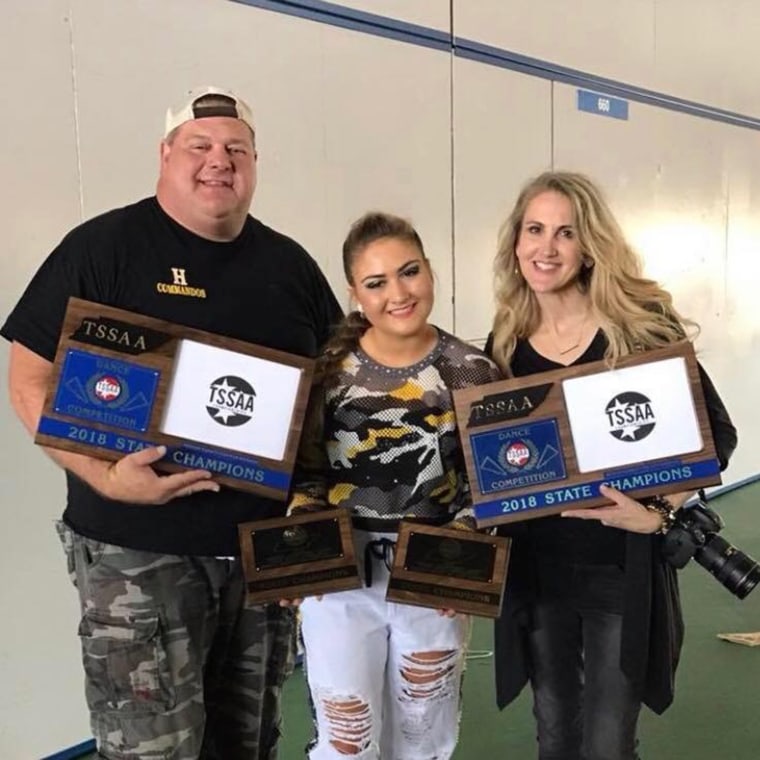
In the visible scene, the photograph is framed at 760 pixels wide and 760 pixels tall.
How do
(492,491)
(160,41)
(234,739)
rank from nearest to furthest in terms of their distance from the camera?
(492,491) < (234,739) < (160,41)

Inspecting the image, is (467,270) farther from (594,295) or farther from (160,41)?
(594,295)

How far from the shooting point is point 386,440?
5.24 ft

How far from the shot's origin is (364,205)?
3234mm

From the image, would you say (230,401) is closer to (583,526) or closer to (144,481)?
(144,481)

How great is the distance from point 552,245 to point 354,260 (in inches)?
15.0

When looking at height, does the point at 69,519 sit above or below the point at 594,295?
below

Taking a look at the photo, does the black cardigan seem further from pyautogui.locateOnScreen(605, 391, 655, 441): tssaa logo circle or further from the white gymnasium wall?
the white gymnasium wall

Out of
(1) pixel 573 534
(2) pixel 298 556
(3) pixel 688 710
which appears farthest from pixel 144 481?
(3) pixel 688 710

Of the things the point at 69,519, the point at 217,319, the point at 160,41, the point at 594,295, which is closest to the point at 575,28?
the point at 160,41

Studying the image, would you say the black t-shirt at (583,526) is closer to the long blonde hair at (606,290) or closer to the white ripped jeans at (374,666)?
the long blonde hair at (606,290)

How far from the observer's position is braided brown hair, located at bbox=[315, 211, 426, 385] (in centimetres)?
161

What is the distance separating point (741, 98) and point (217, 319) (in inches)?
200

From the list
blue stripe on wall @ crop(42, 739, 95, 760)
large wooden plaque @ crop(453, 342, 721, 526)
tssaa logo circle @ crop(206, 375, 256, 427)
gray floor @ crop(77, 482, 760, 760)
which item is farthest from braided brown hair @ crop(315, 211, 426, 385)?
blue stripe on wall @ crop(42, 739, 95, 760)

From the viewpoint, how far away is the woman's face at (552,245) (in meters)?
1.65
